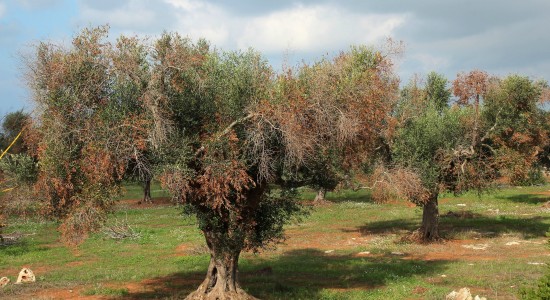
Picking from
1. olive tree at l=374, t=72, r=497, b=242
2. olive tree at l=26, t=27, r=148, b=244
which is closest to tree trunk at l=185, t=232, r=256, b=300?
olive tree at l=26, t=27, r=148, b=244

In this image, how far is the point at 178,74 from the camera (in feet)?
55.6

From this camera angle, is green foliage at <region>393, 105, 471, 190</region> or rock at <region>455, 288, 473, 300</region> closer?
rock at <region>455, 288, 473, 300</region>

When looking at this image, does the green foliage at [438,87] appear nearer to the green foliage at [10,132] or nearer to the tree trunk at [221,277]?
the tree trunk at [221,277]

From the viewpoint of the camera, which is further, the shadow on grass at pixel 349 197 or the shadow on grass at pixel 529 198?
the shadow on grass at pixel 349 197

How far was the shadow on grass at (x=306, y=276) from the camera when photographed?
21.7 m

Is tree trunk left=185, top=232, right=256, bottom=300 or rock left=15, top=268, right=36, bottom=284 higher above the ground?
tree trunk left=185, top=232, right=256, bottom=300

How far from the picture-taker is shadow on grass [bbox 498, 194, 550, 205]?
52666 millimetres

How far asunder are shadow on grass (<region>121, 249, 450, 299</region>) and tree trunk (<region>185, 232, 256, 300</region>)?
1.91 meters

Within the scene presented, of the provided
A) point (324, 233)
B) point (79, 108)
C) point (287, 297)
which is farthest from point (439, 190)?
point (79, 108)

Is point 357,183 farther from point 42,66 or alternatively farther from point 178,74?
point 42,66

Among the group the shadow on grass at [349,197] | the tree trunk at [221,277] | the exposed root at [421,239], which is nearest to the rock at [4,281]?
the tree trunk at [221,277]

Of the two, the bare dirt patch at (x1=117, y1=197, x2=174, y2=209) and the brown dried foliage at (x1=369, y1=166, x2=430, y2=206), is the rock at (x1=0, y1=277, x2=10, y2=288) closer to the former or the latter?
the brown dried foliage at (x1=369, y1=166, x2=430, y2=206)

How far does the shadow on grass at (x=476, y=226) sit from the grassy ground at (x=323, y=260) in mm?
70

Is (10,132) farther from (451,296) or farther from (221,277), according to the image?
(451,296)
